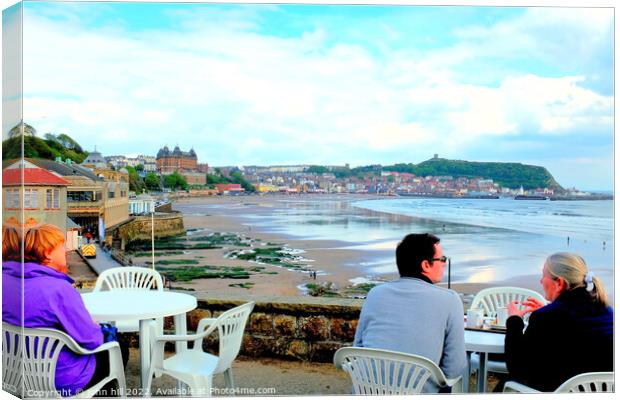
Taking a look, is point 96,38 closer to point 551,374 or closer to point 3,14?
point 3,14

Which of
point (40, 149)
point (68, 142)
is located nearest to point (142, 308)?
point (40, 149)

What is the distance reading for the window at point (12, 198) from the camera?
317 cm

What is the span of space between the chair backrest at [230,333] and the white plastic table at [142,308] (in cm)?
31

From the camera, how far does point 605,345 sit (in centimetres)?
229

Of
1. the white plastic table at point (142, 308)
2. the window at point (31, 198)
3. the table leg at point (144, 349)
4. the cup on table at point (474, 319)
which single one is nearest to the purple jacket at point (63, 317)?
the white plastic table at point (142, 308)

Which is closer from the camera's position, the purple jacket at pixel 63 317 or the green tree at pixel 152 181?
the purple jacket at pixel 63 317

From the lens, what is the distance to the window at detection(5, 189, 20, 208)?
317 cm

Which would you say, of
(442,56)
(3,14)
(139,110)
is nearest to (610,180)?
(442,56)

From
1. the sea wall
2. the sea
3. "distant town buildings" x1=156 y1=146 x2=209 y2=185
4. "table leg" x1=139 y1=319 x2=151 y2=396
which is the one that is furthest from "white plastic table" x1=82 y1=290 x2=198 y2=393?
the sea

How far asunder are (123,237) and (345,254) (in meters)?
5.20

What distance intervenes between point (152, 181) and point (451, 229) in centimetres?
556

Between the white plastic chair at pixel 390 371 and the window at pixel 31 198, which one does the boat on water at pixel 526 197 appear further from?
the window at pixel 31 198

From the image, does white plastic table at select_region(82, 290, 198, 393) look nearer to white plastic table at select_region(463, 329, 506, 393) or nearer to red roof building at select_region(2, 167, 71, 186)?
red roof building at select_region(2, 167, 71, 186)

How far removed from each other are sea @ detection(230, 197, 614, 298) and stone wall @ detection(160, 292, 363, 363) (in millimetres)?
3270
